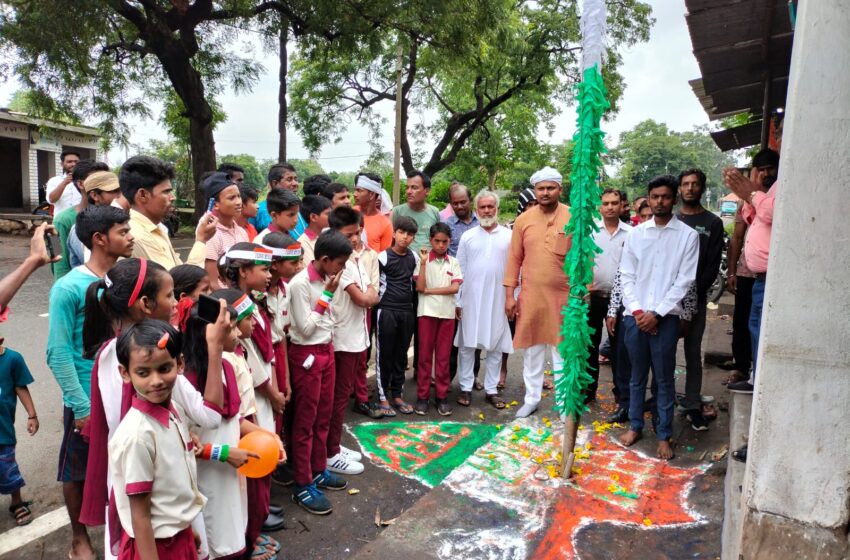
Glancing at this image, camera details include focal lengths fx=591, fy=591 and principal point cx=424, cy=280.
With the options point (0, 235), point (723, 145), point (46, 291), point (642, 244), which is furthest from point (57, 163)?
point (642, 244)

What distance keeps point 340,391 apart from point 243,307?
57.5 inches

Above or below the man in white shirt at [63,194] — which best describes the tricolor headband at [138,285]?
below

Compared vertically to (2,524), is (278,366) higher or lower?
higher

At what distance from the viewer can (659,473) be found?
3.63 m

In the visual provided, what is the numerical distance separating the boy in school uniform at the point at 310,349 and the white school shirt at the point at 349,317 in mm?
414

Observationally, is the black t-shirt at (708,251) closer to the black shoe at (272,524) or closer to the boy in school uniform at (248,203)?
the black shoe at (272,524)

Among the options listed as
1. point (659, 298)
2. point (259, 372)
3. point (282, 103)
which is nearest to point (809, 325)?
point (659, 298)

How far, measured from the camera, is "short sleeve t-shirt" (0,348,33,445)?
3162 mm

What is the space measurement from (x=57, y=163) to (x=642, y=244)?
2846 centimetres

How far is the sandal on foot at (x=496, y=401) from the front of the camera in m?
5.08

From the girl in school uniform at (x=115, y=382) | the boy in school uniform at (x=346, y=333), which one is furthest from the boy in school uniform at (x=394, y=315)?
the girl in school uniform at (x=115, y=382)

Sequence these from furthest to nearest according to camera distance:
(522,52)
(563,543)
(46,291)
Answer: (522,52) < (46,291) < (563,543)

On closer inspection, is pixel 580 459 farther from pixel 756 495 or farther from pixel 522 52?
pixel 522 52

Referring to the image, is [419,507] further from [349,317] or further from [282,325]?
[349,317]
